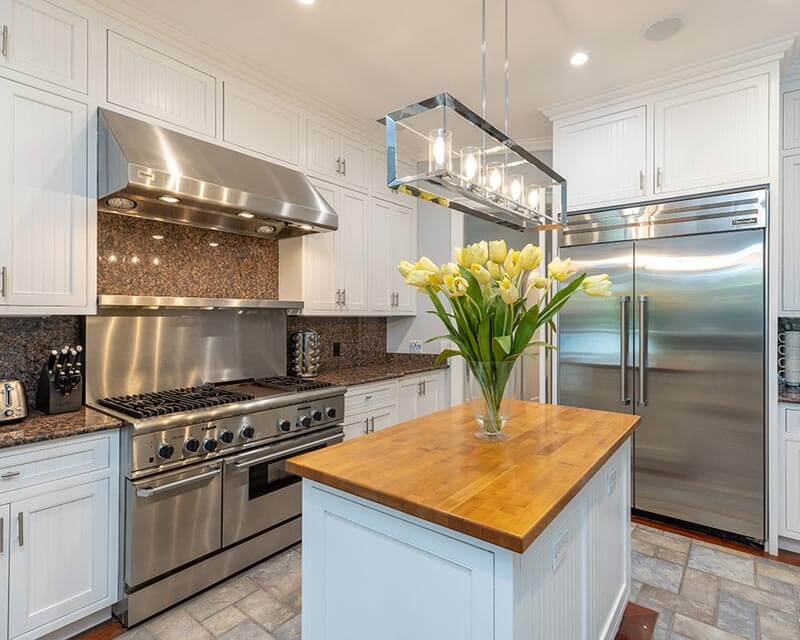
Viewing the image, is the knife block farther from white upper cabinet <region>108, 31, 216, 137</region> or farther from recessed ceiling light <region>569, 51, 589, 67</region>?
recessed ceiling light <region>569, 51, 589, 67</region>

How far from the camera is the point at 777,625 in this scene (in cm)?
209

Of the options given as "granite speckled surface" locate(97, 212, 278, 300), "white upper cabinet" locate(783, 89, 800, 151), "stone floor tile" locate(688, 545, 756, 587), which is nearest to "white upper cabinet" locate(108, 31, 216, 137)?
"granite speckled surface" locate(97, 212, 278, 300)

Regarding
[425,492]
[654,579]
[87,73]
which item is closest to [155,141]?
[87,73]

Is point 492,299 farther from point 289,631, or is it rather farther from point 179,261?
point 179,261

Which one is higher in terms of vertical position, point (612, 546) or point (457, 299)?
point (457, 299)

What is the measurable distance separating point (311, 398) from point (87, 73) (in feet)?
6.62

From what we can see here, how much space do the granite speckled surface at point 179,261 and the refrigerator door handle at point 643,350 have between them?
8.46 ft

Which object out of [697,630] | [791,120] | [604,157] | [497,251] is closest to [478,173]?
[497,251]

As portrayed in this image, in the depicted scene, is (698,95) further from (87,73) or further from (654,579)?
(87,73)

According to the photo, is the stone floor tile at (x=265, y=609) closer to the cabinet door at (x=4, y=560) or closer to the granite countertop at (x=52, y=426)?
the cabinet door at (x=4, y=560)

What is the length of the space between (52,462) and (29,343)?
2.44 ft

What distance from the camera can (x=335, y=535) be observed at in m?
1.41

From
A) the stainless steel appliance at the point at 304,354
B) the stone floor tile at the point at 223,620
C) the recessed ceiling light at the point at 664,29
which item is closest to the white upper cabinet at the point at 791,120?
the recessed ceiling light at the point at 664,29

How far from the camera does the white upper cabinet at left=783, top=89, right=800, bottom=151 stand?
2.93 m
